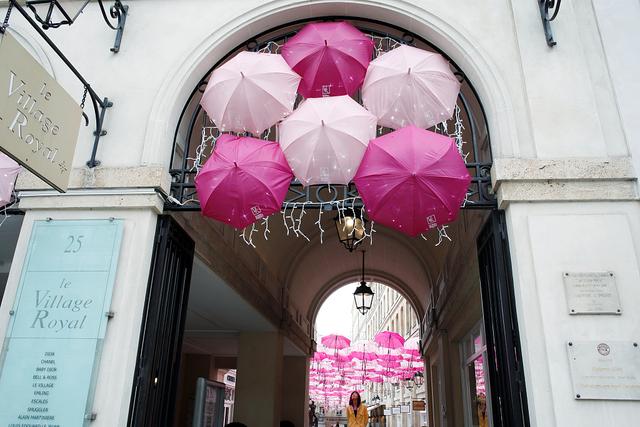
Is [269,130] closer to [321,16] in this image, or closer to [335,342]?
[321,16]

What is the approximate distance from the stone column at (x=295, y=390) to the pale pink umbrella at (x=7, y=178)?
36.8 feet

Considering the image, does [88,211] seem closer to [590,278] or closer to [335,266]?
[590,278]

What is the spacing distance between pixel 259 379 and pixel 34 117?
347 inches

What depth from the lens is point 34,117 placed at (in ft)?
11.8

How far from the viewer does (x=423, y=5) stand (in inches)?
214

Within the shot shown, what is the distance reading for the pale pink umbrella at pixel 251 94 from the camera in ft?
14.9

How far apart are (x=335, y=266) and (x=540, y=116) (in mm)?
10764

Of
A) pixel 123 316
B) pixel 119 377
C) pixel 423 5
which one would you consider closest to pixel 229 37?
pixel 423 5

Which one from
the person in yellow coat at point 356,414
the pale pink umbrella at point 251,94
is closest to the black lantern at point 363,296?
the person in yellow coat at point 356,414

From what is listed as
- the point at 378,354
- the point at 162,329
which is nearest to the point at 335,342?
the point at 378,354

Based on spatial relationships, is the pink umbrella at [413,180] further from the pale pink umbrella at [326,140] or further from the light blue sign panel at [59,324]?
the light blue sign panel at [59,324]

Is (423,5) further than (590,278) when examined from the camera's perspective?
Yes

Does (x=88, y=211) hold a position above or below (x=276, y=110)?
below

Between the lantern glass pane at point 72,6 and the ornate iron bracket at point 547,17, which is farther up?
the lantern glass pane at point 72,6
